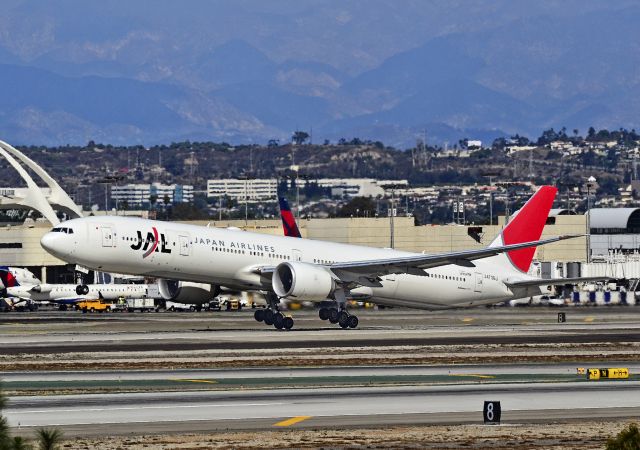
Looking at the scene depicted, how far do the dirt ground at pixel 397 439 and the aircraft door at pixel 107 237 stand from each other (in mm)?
36843

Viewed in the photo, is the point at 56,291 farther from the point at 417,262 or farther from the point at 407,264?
the point at 417,262

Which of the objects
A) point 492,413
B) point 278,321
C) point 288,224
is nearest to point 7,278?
point 288,224

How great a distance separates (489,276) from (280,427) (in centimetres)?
4926

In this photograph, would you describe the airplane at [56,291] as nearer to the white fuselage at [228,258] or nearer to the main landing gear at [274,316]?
the main landing gear at [274,316]

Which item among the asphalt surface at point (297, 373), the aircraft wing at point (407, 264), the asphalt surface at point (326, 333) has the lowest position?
the asphalt surface at point (297, 373)

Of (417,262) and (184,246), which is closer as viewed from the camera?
(184,246)

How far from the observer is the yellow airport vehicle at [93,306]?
133125 mm

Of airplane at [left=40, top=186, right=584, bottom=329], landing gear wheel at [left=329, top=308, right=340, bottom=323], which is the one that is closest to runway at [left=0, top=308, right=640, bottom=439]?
landing gear wheel at [left=329, top=308, right=340, bottom=323]

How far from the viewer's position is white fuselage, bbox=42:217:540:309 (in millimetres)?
65875

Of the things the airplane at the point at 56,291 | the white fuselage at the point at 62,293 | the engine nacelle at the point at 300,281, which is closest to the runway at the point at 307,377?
the engine nacelle at the point at 300,281

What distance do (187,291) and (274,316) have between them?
16.2 feet

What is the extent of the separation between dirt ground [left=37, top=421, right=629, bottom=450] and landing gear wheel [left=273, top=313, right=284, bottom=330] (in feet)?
135

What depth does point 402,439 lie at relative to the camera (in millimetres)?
28641

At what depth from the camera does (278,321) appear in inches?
2825
